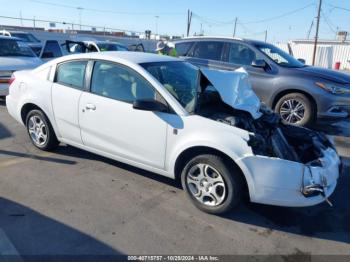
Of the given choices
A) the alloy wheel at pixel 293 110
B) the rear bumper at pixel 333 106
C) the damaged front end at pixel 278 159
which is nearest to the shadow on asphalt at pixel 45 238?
the damaged front end at pixel 278 159

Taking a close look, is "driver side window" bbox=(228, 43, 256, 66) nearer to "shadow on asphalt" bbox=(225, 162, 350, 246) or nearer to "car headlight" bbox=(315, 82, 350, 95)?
"car headlight" bbox=(315, 82, 350, 95)

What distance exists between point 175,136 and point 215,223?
1.01 metres

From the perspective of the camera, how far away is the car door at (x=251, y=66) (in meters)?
7.07

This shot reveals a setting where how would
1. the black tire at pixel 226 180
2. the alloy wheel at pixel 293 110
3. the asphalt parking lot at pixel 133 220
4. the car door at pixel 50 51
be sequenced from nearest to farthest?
the asphalt parking lot at pixel 133 220
the black tire at pixel 226 180
the alloy wheel at pixel 293 110
the car door at pixel 50 51

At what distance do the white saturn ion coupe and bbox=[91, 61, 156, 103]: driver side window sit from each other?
0.04 feet

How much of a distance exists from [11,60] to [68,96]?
17.1 feet

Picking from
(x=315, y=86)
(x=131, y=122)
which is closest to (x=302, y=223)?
(x=131, y=122)

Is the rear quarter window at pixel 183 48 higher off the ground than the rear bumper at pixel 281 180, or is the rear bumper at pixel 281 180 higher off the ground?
the rear quarter window at pixel 183 48

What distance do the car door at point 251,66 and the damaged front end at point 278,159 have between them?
307cm

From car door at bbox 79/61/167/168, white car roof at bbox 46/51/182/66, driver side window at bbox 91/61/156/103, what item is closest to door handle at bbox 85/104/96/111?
car door at bbox 79/61/167/168

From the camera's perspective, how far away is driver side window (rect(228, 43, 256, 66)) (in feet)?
24.2

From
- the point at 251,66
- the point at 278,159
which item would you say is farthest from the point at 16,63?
the point at 278,159

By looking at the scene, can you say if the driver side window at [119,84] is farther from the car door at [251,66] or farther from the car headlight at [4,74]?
the car headlight at [4,74]

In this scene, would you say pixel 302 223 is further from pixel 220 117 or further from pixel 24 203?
pixel 24 203
